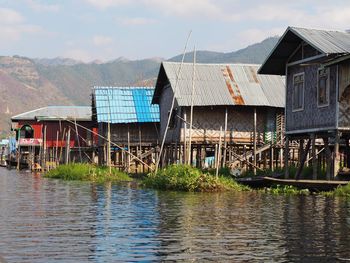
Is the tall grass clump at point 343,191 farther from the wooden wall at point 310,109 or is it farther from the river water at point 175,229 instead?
the wooden wall at point 310,109

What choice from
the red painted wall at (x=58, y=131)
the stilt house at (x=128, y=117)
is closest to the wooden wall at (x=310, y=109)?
the stilt house at (x=128, y=117)

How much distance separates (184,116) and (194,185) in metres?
10.1

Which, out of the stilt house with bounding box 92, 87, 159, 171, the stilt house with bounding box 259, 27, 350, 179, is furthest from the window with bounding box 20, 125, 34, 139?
the stilt house with bounding box 259, 27, 350, 179

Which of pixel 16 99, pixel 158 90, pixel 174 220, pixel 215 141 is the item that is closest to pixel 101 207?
pixel 174 220

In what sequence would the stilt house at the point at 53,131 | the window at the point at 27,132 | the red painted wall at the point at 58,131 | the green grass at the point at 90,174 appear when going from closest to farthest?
1. the green grass at the point at 90,174
2. the stilt house at the point at 53,131
3. the red painted wall at the point at 58,131
4. the window at the point at 27,132

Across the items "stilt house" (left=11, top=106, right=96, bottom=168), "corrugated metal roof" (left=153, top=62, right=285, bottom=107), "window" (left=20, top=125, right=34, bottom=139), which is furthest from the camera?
"window" (left=20, top=125, right=34, bottom=139)

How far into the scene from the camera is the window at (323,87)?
20766 mm

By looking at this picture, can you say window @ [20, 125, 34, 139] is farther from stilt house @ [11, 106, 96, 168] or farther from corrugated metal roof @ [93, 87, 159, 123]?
corrugated metal roof @ [93, 87, 159, 123]

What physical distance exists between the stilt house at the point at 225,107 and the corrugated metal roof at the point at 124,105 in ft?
16.6

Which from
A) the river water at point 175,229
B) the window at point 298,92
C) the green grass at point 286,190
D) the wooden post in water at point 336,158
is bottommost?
the river water at point 175,229

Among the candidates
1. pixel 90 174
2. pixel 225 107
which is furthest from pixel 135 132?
pixel 90 174

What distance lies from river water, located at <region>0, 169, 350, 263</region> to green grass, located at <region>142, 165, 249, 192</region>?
2.23 m

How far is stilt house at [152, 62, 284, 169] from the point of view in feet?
98.2

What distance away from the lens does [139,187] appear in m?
23.0
